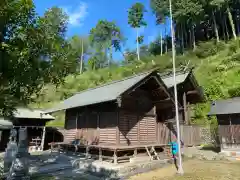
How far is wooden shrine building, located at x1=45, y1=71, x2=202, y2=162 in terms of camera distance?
1445 cm

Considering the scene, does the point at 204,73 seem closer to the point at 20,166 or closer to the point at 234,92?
the point at 234,92

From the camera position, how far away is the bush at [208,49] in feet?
131

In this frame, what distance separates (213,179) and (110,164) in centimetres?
567

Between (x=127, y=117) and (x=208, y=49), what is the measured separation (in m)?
32.2

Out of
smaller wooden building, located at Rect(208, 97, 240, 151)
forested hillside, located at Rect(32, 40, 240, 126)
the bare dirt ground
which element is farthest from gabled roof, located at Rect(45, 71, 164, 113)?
smaller wooden building, located at Rect(208, 97, 240, 151)

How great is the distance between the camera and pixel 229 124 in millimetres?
16250

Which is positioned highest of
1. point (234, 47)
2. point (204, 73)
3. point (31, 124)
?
point (234, 47)

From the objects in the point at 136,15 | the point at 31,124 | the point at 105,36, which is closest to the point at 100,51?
the point at 105,36

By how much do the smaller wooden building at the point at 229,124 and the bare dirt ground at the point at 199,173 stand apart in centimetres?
320

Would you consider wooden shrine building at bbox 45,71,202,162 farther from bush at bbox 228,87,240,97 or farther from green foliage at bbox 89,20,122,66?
green foliage at bbox 89,20,122,66

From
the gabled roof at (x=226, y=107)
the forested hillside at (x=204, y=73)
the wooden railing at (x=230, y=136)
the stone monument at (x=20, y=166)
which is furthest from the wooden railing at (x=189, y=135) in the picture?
the stone monument at (x=20, y=166)

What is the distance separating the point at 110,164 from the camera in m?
13.1

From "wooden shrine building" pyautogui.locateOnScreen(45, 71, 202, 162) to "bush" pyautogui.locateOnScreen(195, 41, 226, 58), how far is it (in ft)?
85.1

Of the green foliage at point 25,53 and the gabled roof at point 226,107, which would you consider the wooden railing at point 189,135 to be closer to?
the gabled roof at point 226,107
